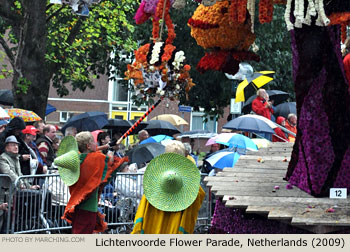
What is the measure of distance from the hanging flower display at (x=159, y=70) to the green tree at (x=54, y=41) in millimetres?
9632

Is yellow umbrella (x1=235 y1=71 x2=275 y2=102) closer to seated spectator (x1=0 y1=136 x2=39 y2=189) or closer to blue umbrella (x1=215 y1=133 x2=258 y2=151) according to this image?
blue umbrella (x1=215 y1=133 x2=258 y2=151)

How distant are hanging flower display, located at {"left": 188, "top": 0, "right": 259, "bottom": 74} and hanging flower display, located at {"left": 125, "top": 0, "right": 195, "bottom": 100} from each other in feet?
2.45

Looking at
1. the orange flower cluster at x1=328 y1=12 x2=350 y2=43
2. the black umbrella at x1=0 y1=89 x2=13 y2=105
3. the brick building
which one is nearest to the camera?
the orange flower cluster at x1=328 y1=12 x2=350 y2=43

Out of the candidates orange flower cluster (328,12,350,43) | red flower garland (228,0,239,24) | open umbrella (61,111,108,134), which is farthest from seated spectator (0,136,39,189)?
open umbrella (61,111,108,134)

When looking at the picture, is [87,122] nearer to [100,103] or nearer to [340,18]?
[340,18]

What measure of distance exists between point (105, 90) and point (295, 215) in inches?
1658

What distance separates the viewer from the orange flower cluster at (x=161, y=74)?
27.6 feet

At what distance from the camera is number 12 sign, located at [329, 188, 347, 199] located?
6402 mm

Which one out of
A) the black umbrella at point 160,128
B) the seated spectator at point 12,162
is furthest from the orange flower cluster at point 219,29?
the black umbrella at point 160,128

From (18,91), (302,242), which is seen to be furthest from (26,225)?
(18,91)

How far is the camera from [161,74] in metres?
8.71

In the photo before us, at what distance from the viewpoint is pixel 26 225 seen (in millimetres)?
11070

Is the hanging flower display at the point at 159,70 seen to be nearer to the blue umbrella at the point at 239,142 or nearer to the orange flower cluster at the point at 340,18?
the orange flower cluster at the point at 340,18

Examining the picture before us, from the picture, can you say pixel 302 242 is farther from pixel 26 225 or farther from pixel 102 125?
pixel 102 125
